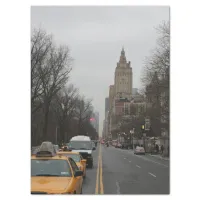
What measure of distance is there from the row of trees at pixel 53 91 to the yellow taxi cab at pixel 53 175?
7.69m

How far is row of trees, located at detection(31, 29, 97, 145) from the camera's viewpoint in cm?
2688

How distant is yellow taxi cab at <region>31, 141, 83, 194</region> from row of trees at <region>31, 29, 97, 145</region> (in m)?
7.69

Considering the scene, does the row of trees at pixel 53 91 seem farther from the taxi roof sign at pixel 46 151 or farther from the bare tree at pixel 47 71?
the taxi roof sign at pixel 46 151

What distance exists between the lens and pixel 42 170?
35.0ft

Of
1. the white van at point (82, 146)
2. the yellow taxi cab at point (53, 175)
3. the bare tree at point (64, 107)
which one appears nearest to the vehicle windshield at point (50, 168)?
the yellow taxi cab at point (53, 175)

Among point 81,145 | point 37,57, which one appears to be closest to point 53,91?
point 37,57

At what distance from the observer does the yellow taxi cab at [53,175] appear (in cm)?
933

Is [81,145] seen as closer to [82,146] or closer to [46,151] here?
[82,146]

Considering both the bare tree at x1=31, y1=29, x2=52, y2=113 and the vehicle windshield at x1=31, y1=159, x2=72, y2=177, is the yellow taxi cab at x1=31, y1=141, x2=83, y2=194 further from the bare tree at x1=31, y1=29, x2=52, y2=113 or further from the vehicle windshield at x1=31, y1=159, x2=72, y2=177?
the bare tree at x1=31, y1=29, x2=52, y2=113

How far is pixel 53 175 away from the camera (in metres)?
10.4

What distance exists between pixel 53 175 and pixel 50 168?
1.06 feet

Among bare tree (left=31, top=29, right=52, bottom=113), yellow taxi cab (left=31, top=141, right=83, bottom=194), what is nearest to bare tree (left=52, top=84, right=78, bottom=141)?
bare tree (left=31, top=29, right=52, bottom=113)
